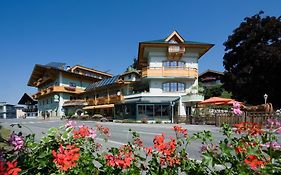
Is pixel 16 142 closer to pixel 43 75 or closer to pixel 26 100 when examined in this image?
pixel 43 75

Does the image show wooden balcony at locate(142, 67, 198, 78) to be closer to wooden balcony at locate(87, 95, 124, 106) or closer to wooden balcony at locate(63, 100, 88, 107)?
wooden balcony at locate(87, 95, 124, 106)

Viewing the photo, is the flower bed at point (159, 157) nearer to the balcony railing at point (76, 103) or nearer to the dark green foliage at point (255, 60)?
the dark green foliage at point (255, 60)

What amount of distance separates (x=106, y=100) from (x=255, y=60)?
1007 inches

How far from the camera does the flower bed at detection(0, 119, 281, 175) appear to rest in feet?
7.34

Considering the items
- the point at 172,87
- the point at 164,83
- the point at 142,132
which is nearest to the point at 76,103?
the point at 164,83

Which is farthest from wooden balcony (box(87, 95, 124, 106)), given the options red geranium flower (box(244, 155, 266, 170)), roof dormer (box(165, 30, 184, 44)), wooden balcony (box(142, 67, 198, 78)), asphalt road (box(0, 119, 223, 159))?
red geranium flower (box(244, 155, 266, 170))

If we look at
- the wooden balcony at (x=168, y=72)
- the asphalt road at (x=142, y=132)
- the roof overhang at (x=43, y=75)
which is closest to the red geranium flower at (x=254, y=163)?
the asphalt road at (x=142, y=132)

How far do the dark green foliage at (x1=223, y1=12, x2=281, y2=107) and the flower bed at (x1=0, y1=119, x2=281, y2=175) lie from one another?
106 ft

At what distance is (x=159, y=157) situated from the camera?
329cm

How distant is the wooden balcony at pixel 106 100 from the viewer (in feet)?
157

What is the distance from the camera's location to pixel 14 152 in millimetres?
3221

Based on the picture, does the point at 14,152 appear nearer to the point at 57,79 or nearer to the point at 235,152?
the point at 235,152

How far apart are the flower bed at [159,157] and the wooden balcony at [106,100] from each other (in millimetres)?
43464

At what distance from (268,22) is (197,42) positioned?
9.42m
